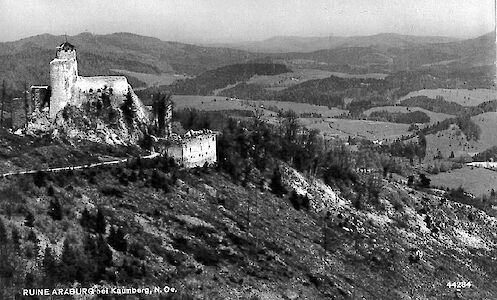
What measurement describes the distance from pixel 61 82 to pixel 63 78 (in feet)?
1.54

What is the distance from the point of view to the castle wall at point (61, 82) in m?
69.4

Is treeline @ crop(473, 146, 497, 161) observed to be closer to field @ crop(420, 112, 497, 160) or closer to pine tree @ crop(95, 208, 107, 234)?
field @ crop(420, 112, 497, 160)

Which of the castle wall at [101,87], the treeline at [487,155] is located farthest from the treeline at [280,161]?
the treeline at [487,155]

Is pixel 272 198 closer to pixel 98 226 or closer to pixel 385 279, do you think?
pixel 385 279

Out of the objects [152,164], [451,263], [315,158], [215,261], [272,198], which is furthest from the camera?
[315,158]

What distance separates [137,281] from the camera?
43.9 m

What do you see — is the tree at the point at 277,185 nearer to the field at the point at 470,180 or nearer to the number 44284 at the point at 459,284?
the number 44284 at the point at 459,284

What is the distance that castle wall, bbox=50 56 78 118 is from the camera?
2734 inches

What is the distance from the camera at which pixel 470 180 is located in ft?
446

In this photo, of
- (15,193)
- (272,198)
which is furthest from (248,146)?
(15,193)

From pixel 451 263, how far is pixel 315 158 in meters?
22.9

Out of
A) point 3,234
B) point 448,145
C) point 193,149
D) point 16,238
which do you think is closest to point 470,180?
point 448,145

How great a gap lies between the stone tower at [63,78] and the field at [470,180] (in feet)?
261

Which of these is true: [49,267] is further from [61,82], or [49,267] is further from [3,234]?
[61,82]
